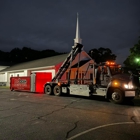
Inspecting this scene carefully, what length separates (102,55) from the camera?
45.2 metres

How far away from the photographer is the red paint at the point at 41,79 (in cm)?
1800

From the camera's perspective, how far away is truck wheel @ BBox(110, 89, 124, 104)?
10316mm

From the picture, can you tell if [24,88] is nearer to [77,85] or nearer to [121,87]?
[77,85]

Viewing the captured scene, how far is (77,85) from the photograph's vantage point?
44.2 ft

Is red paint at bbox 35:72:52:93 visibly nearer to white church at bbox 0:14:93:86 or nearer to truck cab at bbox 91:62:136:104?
white church at bbox 0:14:93:86

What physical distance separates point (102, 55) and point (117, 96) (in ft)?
117

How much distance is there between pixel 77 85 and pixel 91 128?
8.15 meters

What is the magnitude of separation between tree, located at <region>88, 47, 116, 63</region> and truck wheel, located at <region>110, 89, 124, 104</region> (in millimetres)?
32851

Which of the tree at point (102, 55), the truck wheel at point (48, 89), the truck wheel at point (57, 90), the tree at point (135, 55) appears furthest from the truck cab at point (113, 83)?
the tree at point (102, 55)

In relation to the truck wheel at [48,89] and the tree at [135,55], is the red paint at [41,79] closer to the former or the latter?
the truck wheel at [48,89]

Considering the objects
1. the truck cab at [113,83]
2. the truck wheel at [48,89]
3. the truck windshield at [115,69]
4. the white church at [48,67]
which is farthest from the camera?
the white church at [48,67]

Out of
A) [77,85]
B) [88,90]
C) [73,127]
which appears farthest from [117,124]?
[77,85]

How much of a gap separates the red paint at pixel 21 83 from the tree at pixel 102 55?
26430 millimetres

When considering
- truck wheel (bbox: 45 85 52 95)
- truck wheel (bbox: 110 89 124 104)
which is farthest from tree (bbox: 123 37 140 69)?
truck wheel (bbox: 110 89 124 104)
